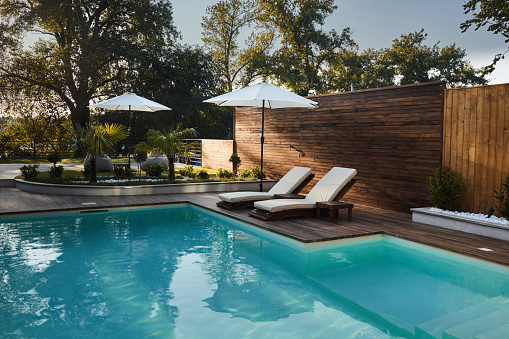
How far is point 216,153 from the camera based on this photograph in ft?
51.6

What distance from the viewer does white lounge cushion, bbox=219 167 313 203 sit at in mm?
8062

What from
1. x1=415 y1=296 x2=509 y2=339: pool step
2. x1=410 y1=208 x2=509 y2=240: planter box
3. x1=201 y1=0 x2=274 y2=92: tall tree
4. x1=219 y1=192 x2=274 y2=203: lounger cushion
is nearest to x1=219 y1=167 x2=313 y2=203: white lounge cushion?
x1=219 y1=192 x2=274 y2=203: lounger cushion

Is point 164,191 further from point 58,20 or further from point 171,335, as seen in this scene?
point 58,20

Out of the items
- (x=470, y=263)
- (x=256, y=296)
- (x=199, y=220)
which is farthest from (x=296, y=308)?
(x=199, y=220)

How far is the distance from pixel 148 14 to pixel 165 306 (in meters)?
22.1

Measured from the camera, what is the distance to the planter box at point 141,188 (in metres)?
9.72

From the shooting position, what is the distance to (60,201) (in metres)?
8.71

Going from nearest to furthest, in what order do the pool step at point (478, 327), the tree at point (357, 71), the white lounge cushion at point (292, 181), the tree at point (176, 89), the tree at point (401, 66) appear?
the pool step at point (478, 327) → the white lounge cushion at point (292, 181) → the tree at point (176, 89) → the tree at point (357, 71) → the tree at point (401, 66)

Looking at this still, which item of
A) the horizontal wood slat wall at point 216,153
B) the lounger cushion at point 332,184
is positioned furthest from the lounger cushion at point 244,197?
the horizontal wood slat wall at point 216,153

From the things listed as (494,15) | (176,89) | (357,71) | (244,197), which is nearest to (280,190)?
(244,197)

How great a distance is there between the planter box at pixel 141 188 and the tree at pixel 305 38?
18.4m

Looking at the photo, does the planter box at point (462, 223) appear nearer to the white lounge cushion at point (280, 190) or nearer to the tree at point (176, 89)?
the white lounge cushion at point (280, 190)

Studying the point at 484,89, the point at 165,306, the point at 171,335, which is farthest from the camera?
the point at 484,89

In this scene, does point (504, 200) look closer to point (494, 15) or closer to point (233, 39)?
point (494, 15)
